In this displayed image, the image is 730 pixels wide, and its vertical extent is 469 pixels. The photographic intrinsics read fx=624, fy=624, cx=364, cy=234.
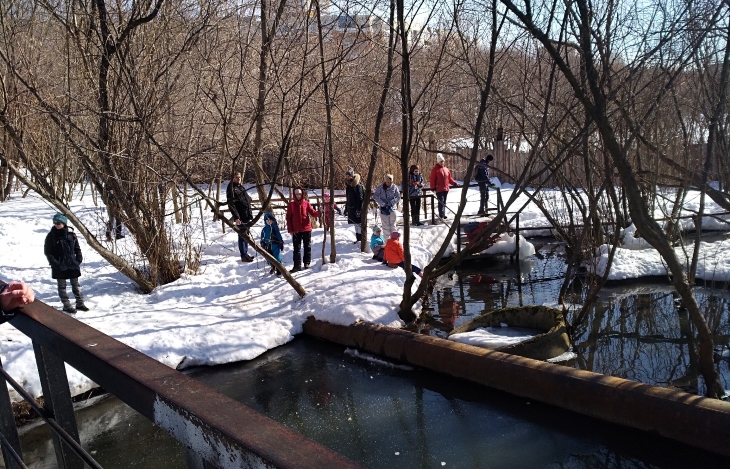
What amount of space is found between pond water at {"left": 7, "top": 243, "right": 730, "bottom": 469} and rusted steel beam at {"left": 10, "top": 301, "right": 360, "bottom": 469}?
3.01 metres

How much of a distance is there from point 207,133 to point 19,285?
17.2m

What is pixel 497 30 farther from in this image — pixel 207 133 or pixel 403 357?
pixel 207 133

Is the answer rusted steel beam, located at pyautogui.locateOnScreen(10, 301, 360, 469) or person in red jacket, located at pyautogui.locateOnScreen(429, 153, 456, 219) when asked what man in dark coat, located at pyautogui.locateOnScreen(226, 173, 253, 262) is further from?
rusted steel beam, located at pyautogui.locateOnScreen(10, 301, 360, 469)

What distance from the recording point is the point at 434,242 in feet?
48.7

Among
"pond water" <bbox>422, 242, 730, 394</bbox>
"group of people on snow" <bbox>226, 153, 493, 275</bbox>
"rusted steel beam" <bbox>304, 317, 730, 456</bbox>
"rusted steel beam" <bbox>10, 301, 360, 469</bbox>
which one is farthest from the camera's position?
"group of people on snow" <bbox>226, 153, 493, 275</bbox>

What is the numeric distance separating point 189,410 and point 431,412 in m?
5.92

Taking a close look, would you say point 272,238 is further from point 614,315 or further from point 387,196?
point 614,315

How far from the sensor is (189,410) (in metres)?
1.04

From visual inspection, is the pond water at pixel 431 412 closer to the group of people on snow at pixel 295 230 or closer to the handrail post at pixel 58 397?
the group of people on snow at pixel 295 230

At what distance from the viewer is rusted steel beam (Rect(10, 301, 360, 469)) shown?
906mm

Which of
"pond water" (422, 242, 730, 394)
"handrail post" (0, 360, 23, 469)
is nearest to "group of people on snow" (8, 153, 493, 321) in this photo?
"pond water" (422, 242, 730, 394)

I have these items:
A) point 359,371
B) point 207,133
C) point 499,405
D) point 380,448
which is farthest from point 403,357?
point 207,133

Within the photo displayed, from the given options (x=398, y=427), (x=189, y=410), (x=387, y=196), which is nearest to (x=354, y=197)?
(x=387, y=196)

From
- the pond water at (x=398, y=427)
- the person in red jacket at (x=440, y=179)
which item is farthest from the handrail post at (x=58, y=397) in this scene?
the person in red jacket at (x=440, y=179)
